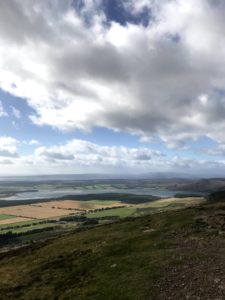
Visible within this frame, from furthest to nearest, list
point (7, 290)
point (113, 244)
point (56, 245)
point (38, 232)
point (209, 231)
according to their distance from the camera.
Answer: point (38, 232) → point (56, 245) → point (113, 244) → point (209, 231) → point (7, 290)

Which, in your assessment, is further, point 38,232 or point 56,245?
point 38,232

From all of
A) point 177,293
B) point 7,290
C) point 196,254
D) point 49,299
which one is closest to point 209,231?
point 196,254

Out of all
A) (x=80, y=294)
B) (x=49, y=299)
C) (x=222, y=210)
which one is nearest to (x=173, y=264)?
(x=80, y=294)

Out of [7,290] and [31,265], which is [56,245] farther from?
[7,290]

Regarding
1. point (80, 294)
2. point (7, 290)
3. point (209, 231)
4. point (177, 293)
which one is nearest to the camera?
point (177, 293)

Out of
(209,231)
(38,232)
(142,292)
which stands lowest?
(38,232)

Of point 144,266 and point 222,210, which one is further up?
point 222,210

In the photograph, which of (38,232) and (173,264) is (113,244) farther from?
(38,232)
